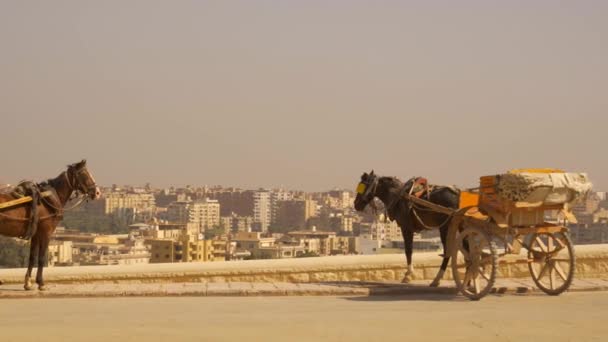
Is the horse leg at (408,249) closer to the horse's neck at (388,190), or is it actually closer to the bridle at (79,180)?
the horse's neck at (388,190)

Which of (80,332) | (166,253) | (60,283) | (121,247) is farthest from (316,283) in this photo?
(121,247)

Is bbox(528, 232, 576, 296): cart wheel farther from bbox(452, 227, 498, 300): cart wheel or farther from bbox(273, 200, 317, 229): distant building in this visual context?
bbox(273, 200, 317, 229): distant building

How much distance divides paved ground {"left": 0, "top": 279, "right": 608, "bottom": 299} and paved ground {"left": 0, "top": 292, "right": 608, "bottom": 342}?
0.76ft

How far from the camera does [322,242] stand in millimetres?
105938

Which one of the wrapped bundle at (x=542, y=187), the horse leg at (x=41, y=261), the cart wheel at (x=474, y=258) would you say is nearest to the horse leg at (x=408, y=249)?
the cart wheel at (x=474, y=258)

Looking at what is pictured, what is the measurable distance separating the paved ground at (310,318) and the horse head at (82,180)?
5.33ft

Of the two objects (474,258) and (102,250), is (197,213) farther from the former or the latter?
(474,258)

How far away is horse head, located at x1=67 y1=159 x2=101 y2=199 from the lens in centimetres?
1284

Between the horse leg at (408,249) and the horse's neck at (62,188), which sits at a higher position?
the horse's neck at (62,188)

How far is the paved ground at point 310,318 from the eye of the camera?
27.5 feet

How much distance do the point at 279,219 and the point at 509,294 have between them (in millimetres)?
183183

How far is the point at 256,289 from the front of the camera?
12.2m

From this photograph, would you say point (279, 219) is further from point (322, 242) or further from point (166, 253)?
point (166, 253)

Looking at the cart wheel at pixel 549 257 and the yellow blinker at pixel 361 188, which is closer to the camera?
the cart wheel at pixel 549 257
